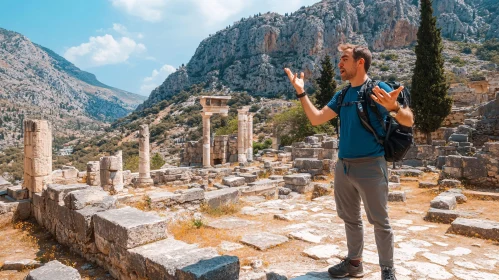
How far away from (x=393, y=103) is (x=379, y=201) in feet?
2.87

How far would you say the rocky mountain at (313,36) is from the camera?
74.5 metres

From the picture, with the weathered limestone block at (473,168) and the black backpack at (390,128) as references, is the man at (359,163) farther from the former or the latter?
the weathered limestone block at (473,168)

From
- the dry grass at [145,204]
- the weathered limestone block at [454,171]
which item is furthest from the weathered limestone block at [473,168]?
the dry grass at [145,204]

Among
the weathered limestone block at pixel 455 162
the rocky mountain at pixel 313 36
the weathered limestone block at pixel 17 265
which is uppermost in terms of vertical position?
the rocky mountain at pixel 313 36

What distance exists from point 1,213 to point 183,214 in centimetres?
413

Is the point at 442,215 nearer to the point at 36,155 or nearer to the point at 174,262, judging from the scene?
the point at 174,262

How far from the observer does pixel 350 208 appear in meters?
3.29

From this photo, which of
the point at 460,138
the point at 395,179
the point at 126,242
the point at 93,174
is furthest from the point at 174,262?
the point at 460,138

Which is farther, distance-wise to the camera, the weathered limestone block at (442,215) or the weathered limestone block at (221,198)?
the weathered limestone block at (221,198)

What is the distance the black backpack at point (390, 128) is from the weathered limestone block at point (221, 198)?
17.6ft

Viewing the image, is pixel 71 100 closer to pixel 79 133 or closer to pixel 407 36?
pixel 79 133

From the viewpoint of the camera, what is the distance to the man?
9.61ft

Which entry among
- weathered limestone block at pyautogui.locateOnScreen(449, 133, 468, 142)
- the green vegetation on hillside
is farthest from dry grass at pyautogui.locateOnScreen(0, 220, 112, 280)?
the green vegetation on hillside

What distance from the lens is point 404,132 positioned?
290cm
